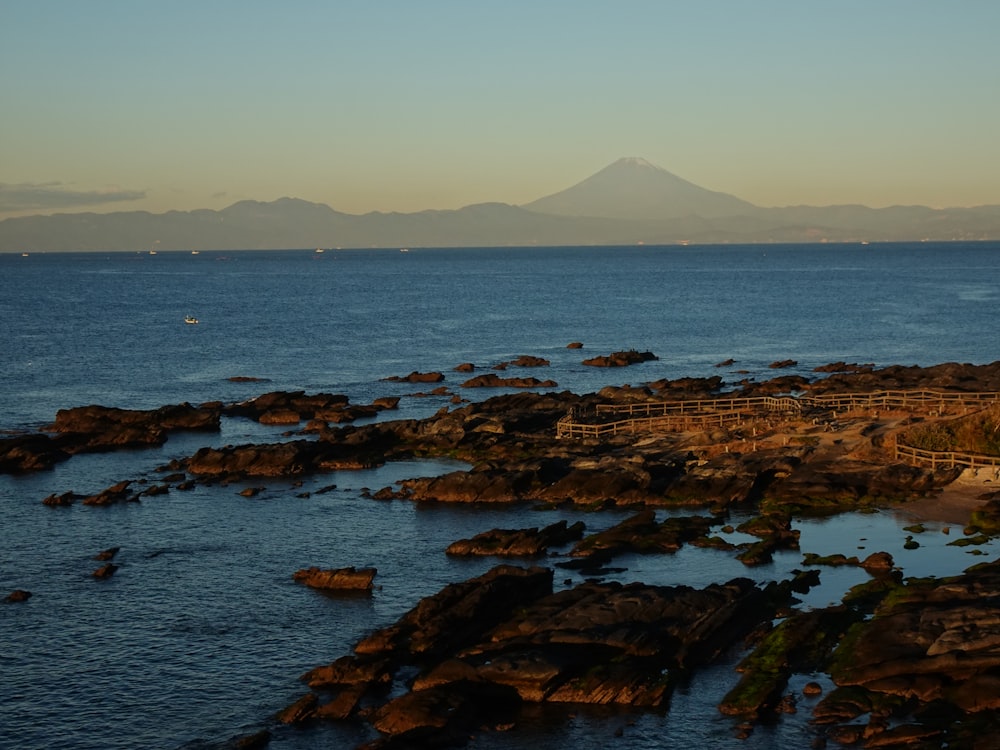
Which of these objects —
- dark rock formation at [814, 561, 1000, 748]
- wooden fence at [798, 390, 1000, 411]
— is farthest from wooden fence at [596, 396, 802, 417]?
dark rock formation at [814, 561, 1000, 748]

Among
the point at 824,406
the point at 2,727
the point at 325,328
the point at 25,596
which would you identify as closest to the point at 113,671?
the point at 2,727

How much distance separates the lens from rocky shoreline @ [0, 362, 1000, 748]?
31734mm

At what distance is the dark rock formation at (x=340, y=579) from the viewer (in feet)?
143

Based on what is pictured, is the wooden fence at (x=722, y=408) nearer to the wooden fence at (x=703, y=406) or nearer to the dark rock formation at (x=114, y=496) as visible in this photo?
the wooden fence at (x=703, y=406)

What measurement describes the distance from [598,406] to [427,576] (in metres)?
30.9

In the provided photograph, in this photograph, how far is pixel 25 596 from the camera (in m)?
43.5

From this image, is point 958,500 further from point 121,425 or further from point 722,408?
point 121,425

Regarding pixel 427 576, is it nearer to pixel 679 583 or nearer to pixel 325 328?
pixel 679 583

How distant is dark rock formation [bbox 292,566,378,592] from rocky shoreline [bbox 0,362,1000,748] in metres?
0.08

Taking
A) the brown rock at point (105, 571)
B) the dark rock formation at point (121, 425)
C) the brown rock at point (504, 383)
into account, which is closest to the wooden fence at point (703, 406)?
the brown rock at point (504, 383)

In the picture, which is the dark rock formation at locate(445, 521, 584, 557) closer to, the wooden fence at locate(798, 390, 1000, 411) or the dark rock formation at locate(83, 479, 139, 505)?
the dark rock formation at locate(83, 479, 139, 505)

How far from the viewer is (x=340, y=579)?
144ft

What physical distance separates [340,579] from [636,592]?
11650 mm

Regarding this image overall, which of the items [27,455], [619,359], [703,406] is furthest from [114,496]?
[619,359]
